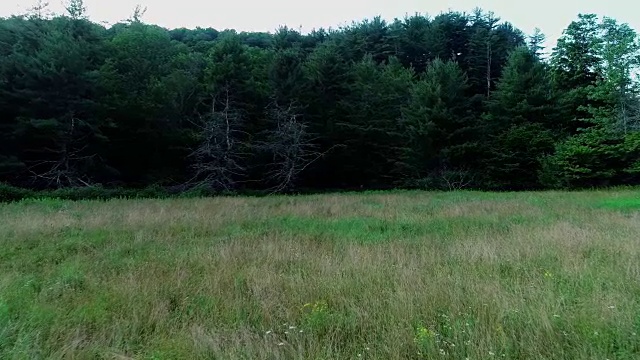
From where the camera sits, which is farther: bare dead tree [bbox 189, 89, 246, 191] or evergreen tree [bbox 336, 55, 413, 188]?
evergreen tree [bbox 336, 55, 413, 188]

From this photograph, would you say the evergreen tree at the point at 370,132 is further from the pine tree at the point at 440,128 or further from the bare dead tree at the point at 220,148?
the bare dead tree at the point at 220,148

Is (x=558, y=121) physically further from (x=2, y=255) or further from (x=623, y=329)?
(x=2, y=255)

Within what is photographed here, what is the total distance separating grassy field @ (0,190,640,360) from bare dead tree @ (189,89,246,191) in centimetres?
1359

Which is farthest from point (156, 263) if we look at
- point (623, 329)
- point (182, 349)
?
point (623, 329)

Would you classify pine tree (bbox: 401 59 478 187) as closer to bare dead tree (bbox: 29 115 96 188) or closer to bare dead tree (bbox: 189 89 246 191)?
bare dead tree (bbox: 189 89 246 191)

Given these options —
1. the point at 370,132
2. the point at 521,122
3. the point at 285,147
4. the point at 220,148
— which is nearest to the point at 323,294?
the point at 220,148

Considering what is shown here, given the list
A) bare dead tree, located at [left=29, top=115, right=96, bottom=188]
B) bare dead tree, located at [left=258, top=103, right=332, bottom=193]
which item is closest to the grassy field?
bare dead tree, located at [left=29, top=115, right=96, bottom=188]

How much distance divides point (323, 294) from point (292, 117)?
2061 cm

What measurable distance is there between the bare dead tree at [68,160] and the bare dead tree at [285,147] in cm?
922

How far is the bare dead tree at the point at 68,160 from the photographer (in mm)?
19938

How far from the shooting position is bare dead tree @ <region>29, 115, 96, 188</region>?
1994 cm

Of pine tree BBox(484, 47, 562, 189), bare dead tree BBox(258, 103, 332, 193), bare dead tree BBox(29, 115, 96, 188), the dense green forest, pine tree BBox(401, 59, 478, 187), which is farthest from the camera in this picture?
pine tree BBox(401, 59, 478, 187)

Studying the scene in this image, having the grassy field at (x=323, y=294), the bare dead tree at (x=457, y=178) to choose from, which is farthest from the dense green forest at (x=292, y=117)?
the grassy field at (x=323, y=294)

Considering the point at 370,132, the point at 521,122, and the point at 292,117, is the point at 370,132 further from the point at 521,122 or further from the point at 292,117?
the point at 521,122
